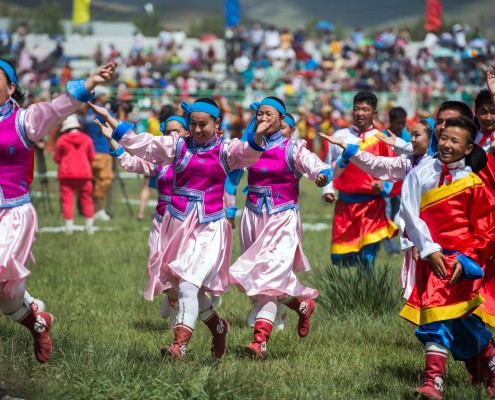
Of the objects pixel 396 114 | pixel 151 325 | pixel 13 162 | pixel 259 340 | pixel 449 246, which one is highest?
pixel 396 114

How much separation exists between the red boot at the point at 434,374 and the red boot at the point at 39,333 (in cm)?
230

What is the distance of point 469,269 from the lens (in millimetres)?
5539

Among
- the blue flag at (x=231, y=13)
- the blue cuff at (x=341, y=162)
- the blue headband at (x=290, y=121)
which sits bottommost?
the blue cuff at (x=341, y=162)

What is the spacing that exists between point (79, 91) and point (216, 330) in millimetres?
2102

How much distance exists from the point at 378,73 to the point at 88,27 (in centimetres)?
1544

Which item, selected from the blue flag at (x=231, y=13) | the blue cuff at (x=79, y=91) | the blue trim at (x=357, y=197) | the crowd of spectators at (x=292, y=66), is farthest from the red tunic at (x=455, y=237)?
the blue flag at (x=231, y=13)

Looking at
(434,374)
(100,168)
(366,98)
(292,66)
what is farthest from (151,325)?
(292,66)

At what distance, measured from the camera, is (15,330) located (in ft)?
23.4

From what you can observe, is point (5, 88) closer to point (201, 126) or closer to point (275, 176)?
point (201, 126)

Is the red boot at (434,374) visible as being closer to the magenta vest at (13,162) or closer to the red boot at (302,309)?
the red boot at (302,309)

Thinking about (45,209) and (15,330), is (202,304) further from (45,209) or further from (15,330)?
(45,209)

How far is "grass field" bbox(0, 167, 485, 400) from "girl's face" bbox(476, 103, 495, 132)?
172 cm

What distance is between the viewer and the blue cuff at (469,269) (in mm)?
5527

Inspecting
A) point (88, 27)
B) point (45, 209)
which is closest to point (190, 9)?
point (88, 27)
